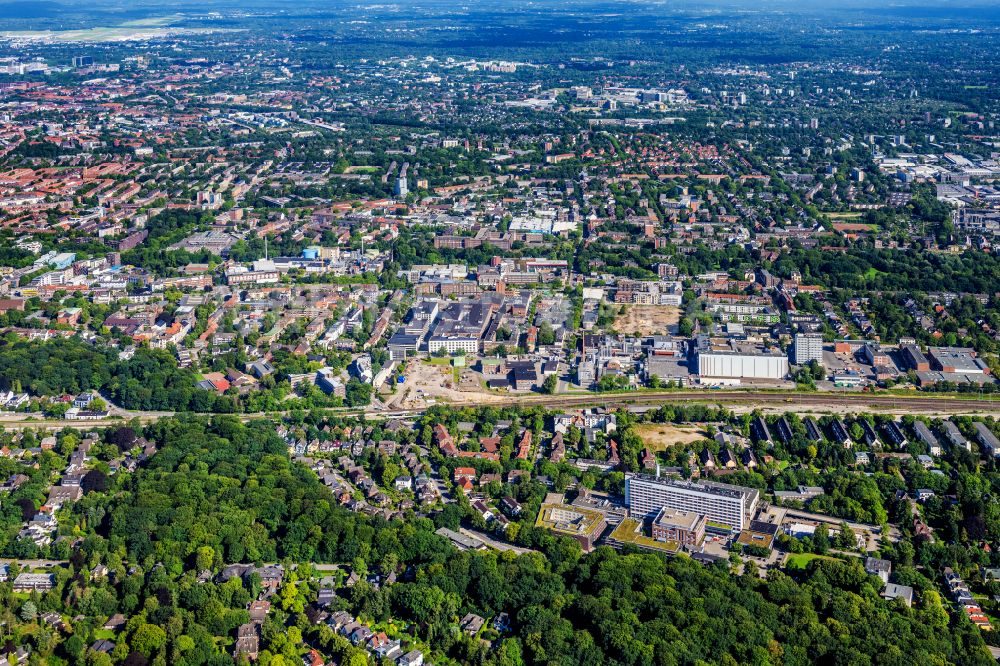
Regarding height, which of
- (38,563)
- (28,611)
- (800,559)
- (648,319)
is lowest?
(648,319)

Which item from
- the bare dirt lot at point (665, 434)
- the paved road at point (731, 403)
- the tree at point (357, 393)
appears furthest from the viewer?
the tree at point (357, 393)

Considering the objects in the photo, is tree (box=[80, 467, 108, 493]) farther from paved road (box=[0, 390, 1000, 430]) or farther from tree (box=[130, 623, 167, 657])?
tree (box=[130, 623, 167, 657])

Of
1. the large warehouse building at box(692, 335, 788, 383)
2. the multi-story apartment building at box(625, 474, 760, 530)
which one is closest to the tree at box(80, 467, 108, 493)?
the multi-story apartment building at box(625, 474, 760, 530)

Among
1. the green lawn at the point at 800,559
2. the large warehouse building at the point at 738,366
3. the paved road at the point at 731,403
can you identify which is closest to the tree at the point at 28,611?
the paved road at the point at 731,403

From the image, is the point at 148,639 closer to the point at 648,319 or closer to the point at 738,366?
the point at 738,366

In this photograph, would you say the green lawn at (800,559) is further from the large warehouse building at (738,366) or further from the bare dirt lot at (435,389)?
the bare dirt lot at (435,389)

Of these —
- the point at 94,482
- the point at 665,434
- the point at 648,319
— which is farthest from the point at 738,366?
the point at 94,482
